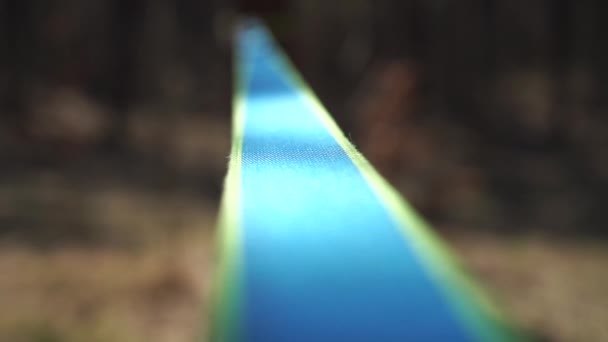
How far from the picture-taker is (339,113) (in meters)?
1.17

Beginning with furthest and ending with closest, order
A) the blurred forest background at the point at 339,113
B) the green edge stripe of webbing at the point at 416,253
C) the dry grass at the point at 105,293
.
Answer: the blurred forest background at the point at 339,113, the dry grass at the point at 105,293, the green edge stripe of webbing at the point at 416,253

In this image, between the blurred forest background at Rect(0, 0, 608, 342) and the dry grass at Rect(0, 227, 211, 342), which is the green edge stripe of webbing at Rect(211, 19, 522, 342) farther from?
the blurred forest background at Rect(0, 0, 608, 342)

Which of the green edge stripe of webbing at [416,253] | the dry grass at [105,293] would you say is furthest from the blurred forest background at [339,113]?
the green edge stripe of webbing at [416,253]

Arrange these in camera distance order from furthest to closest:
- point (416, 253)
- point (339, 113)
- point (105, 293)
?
1. point (339, 113)
2. point (105, 293)
3. point (416, 253)

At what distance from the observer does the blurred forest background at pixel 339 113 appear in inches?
47.5

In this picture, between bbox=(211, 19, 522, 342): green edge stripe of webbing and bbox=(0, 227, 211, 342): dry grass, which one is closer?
bbox=(211, 19, 522, 342): green edge stripe of webbing

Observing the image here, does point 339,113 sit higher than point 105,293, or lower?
higher

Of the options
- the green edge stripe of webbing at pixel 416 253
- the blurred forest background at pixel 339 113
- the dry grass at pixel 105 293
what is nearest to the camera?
the green edge stripe of webbing at pixel 416 253

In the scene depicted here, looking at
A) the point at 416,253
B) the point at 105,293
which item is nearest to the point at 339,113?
the point at 105,293

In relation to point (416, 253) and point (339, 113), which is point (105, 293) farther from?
point (416, 253)

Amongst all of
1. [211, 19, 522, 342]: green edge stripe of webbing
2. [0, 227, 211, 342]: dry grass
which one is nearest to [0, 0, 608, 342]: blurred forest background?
[0, 227, 211, 342]: dry grass

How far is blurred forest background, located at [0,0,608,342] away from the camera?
1.21 metres

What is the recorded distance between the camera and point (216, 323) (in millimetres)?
100

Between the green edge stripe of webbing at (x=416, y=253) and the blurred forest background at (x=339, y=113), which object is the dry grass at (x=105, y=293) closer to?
the blurred forest background at (x=339, y=113)
